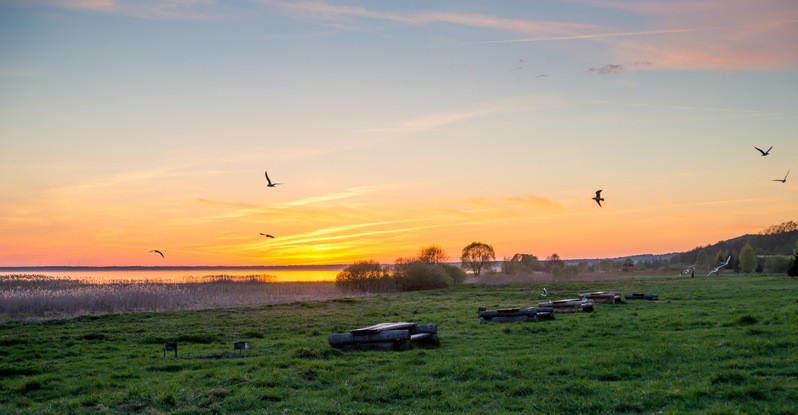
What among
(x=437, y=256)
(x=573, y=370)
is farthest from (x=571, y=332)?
(x=437, y=256)

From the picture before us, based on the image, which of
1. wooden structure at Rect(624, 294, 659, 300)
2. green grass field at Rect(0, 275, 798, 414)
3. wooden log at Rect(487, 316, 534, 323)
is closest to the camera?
green grass field at Rect(0, 275, 798, 414)

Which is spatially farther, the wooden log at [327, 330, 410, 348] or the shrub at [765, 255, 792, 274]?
the shrub at [765, 255, 792, 274]

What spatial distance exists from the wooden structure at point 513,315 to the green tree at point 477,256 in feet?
318

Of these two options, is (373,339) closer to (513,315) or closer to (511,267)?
(513,315)

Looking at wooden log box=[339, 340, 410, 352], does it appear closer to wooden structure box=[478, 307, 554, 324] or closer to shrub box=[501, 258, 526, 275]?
wooden structure box=[478, 307, 554, 324]

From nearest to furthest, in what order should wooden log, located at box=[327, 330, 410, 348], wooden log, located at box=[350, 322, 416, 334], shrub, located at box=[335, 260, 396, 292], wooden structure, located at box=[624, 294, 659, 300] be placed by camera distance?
1. wooden log, located at box=[327, 330, 410, 348]
2. wooden log, located at box=[350, 322, 416, 334]
3. wooden structure, located at box=[624, 294, 659, 300]
4. shrub, located at box=[335, 260, 396, 292]

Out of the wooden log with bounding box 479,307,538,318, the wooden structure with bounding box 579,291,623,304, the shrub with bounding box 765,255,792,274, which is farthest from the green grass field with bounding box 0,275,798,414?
the shrub with bounding box 765,255,792,274

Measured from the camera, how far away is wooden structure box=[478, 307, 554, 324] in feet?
101

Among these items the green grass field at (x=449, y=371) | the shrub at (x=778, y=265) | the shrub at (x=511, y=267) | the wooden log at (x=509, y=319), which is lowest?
the green grass field at (x=449, y=371)

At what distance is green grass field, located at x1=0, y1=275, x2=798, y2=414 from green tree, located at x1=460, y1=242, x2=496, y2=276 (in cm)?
9791

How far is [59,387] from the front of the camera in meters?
18.3

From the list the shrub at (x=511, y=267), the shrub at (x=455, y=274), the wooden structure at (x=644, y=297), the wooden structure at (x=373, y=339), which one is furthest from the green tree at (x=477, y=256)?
the wooden structure at (x=373, y=339)

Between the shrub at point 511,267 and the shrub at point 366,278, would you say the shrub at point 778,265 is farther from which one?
the shrub at point 366,278

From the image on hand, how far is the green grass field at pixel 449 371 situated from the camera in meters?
14.2
